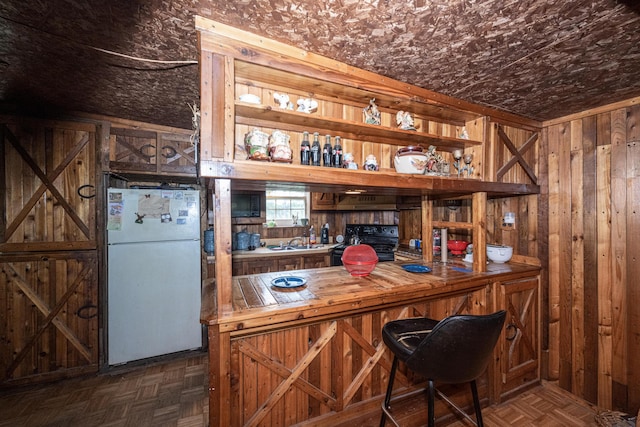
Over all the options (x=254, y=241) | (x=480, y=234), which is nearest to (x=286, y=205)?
(x=254, y=241)

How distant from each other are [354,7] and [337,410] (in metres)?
2.18

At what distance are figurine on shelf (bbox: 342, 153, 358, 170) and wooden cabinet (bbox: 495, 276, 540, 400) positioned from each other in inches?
63.0

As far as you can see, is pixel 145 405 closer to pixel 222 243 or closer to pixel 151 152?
pixel 222 243

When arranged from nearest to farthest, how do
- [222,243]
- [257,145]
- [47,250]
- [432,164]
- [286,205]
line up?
1. [222,243]
2. [257,145]
3. [432,164]
4. [47,250]
5. [286,205]

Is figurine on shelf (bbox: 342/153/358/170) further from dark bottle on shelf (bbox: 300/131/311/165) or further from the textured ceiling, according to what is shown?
the textured ceiling

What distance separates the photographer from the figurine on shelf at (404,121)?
1.76m

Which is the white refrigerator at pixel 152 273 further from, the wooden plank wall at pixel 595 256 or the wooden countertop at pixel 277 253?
the wooden plank wall at pixel 595 256

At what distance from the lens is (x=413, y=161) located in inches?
69.4

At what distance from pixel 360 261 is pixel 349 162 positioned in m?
0.74

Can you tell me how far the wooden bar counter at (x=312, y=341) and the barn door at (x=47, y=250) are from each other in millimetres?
1733

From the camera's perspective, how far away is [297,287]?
1609 mm

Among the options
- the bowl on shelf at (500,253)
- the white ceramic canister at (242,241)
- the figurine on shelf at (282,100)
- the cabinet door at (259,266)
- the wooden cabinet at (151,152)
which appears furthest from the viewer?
the white ceramic canister at (242,241)

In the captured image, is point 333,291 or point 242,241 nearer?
point 333,291

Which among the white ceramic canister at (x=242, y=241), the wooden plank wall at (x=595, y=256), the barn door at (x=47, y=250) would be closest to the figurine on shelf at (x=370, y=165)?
the wooden plank wall at (x=595, y=256)
